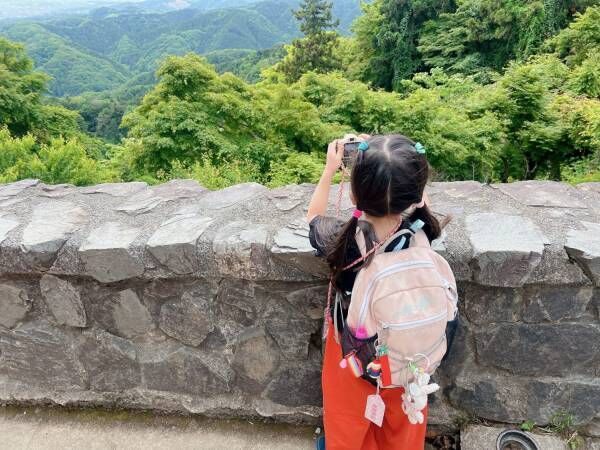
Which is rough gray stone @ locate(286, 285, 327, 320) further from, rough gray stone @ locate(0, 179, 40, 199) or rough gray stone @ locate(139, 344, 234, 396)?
rough gray stone @ locate(0, 179, 40, 199)

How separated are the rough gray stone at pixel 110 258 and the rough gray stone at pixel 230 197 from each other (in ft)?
1.22

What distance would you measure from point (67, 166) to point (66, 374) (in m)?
4.10

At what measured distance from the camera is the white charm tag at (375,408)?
53.1 inches

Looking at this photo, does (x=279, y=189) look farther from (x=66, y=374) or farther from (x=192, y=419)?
(x=66, y=374)

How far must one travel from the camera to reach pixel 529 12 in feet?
61.5

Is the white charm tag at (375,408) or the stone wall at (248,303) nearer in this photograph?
the white charm tag at (375,408)

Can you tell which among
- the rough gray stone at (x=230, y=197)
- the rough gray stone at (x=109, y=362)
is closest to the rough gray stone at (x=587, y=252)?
the rough gray stone at (x=230, y=197)

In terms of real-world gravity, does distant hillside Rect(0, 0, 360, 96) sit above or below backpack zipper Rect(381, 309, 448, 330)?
below

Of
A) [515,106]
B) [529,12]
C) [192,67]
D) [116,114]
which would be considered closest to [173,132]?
[192,67]

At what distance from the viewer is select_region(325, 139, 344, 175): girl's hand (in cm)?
141

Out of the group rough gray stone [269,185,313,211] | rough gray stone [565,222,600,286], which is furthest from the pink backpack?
rough gray stone [269,185,313,211]

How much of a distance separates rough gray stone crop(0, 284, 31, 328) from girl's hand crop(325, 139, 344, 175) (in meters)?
1.33

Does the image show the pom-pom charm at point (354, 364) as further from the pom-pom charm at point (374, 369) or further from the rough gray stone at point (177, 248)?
the rough gray stone at point (177, 248)

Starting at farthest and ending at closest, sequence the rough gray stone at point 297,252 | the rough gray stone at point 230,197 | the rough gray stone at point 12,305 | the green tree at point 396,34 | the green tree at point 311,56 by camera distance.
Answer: the green tree at point 311,56
the green tree at point 396,34
the rough gray stone at point 230,197
the rough gray stone at point 12,305
the rough gray stone at point 297,252
